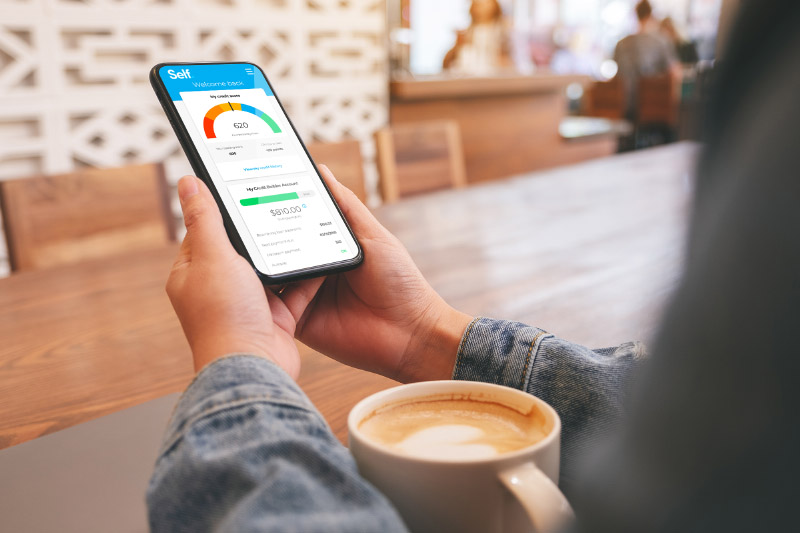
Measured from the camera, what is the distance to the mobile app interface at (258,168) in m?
0.55

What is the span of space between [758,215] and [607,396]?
259mm

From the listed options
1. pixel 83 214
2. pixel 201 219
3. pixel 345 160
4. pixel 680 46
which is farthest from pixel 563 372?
pixel 680 46

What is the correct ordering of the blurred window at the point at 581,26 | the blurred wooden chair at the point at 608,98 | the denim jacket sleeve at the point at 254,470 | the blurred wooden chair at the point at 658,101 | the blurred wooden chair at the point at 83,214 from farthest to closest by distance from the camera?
the blurred window at the point at 581,26, the blurred wooden chair at the point at 608,98, the blurred wooden chair at the point at 658,101, the blurred wooden chair at the point at 83,214, the denim jacket sleeve at the point at 254,470

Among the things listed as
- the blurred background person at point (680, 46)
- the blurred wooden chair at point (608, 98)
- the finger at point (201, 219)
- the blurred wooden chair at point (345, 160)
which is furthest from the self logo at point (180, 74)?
the blurred background person at point (680, 46)

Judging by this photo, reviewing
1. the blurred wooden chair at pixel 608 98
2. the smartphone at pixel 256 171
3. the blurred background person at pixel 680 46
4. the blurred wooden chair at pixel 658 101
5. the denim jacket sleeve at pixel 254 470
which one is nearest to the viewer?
the denim jacket sleeve at pixel 254 470

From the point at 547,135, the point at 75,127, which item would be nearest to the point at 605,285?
the point at 75,127

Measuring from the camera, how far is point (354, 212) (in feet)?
2.02

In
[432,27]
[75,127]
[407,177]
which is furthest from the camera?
[432,27]

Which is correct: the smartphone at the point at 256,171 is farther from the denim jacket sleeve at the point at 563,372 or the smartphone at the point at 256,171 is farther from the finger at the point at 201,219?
the denim jacket sleeve at the point at 563,372

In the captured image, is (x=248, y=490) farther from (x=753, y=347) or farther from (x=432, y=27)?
(x=432, y=27)

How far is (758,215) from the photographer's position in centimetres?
21

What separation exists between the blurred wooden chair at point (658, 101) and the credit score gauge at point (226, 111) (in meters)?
4.14

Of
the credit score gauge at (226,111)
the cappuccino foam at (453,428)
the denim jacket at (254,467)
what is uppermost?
the credit score gauge at (226,111)

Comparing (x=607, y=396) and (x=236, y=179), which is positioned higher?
(x=236, y=179)
